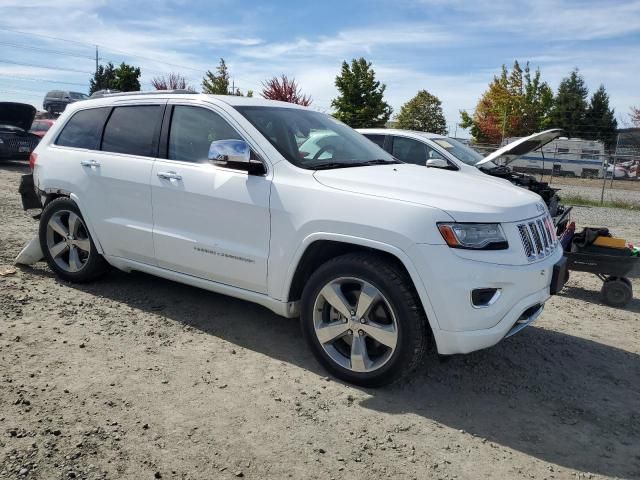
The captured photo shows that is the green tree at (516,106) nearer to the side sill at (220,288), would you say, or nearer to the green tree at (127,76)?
the green tree at (127,76)

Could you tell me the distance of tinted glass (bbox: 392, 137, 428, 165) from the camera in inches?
350

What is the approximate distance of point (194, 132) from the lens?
15.0ft

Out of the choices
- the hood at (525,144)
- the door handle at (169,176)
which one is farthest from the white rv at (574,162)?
the door handle at (169,176)

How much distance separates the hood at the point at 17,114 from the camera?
577 inches

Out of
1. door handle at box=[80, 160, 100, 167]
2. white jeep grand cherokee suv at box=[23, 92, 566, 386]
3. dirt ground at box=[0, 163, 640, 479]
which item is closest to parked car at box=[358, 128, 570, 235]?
dirt ground at box=[0, 163, 640, 479]

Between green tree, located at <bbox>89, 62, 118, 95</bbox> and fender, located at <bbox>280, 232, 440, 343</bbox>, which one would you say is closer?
fender, located at <bbox>280, 232, 440, 343</bbox>

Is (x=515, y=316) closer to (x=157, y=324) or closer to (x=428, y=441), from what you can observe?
(x=428, y=441)

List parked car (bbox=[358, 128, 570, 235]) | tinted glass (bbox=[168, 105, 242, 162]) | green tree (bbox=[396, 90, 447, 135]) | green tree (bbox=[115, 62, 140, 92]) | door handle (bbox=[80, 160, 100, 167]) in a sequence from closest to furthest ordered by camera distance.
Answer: tinted glass (bbox=[168, 105, 242, 162]) < door handle (bbox=[80, 160, 100, 167]) < parked car (bbox=[358, 128, 570, 235]) < green tree (bbox=[115, 62, 140, 92]) < green tree (bbox=[396, 90, 447, 135])

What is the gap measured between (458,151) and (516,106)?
35.5 meters

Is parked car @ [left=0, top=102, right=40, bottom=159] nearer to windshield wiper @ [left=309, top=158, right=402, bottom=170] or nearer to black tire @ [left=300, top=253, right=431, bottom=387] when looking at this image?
windshield wiper @ [left=309, top=158, right=402, bottom=170]

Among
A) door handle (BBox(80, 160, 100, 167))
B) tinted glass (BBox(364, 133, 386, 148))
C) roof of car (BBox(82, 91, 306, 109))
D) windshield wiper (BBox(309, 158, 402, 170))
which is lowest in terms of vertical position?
door handle (BBox(80, 160, 100, 167))

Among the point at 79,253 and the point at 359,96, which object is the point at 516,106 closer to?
the point at 359,96

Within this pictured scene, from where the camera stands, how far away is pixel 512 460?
10.0 feet

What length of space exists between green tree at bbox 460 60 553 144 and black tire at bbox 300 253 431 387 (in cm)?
3950
